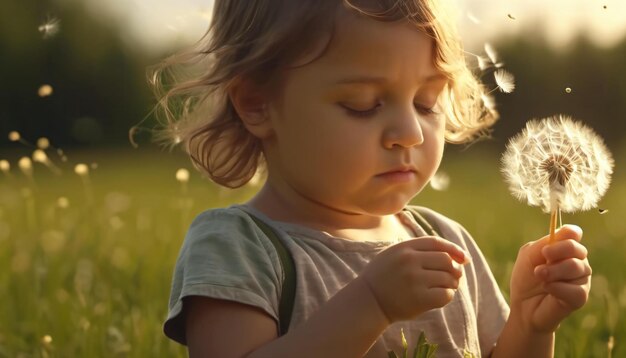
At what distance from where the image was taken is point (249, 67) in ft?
8.66

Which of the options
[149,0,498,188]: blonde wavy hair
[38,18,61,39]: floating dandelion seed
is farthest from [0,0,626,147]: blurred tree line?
[149,0,498,188]: blonde wavy hair

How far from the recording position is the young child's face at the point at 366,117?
2449 mm

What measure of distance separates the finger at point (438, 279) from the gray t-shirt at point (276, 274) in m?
0.31

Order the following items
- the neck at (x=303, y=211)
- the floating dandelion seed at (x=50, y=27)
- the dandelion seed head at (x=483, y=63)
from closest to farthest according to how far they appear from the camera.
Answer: the neck at (x=303, y=211), the dandelion seed head at (x=483, y=63), the floating dandelion seed at (x=50, y=27)

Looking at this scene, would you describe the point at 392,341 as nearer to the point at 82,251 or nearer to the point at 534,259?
the point at 534,259

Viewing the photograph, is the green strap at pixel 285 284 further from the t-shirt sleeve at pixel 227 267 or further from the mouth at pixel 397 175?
the mouth at pixel 397 175

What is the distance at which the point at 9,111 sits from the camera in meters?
9.42

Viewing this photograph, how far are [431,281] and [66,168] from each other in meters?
7.85

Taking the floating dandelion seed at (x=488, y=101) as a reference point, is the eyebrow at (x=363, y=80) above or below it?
below

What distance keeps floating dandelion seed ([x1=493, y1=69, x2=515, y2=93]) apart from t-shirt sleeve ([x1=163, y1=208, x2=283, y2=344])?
2.28ft

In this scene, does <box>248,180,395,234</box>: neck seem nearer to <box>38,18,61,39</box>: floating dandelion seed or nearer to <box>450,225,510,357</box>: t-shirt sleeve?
<box>450,225,510,357</box>: t-shirt sleeve

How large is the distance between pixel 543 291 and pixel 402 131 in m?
0.55

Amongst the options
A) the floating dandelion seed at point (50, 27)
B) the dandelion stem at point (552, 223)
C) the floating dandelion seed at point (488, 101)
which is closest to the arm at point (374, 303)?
the dandelion stem at point (552, 223)

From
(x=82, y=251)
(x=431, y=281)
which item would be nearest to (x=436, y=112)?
(x=431, y=281)
